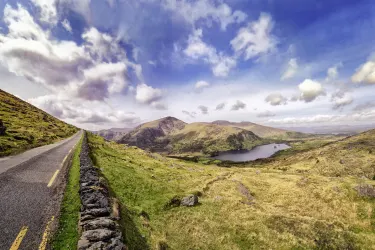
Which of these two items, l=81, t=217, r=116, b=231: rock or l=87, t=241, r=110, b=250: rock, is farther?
l=81, t=217, r=116, b=231: rock

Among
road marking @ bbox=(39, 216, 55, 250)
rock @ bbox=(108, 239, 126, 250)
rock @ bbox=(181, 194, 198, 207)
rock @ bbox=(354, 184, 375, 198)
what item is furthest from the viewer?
rock @ bbox=(354, 184, 375, 198)

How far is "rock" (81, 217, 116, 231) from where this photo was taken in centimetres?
1158

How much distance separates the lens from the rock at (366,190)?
1198 inches

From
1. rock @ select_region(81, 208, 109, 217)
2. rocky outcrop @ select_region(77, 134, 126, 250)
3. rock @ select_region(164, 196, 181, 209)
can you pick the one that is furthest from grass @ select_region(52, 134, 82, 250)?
rock @ select_region(164, 196, 181, 209)

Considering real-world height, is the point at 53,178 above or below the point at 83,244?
above

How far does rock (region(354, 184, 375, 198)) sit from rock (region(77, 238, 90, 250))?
36.7 m

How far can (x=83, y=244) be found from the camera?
9992mm

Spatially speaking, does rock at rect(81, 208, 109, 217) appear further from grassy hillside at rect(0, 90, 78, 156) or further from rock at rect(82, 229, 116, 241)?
grassy hillside at rect(0, 90, 78, 156)

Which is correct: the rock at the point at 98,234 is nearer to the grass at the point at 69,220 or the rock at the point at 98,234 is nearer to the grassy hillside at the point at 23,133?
the grass at the point at 69,220

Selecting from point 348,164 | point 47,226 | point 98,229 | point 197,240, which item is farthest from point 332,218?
point 348,164

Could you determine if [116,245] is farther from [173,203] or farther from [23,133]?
[23,133]

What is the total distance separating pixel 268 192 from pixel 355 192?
1259 centimetres

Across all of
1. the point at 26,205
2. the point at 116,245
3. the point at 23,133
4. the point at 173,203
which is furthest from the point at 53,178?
the point at 23,133

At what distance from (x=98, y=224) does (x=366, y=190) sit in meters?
36.9
